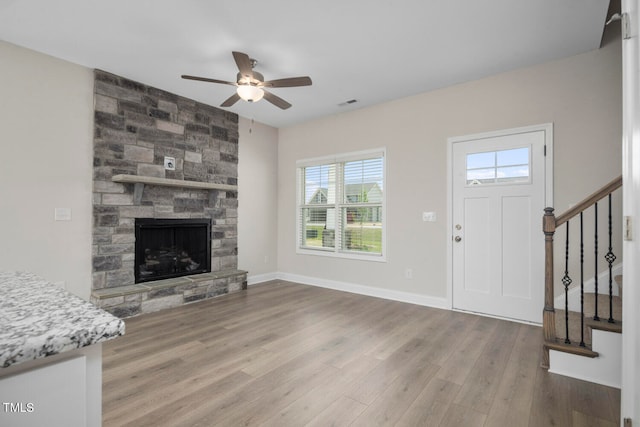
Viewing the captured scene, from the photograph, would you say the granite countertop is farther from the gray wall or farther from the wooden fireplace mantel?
the gray wall

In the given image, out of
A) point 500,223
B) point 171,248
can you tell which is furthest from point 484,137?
point 171,248

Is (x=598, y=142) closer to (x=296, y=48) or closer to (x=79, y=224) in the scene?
(x=296, y=48)

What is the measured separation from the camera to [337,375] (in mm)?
2348

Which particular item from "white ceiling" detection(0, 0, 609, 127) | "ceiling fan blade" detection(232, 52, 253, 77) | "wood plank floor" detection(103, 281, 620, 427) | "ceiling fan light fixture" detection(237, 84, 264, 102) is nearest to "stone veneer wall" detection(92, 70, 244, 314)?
"white ceiling" detection(0, 0, 609, 127)

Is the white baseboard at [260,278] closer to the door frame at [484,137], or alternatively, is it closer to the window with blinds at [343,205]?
the window with blinds at [343,205]

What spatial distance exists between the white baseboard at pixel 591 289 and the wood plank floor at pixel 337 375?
1.29 ft

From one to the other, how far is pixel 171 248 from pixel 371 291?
9.44 feet

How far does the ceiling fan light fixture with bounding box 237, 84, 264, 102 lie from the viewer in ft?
10.2

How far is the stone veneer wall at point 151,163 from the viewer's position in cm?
369

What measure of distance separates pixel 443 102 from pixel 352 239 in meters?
2.30

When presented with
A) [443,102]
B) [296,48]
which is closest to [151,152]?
[296,48]

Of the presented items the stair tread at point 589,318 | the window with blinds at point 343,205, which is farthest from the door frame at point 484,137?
the window with blinds at point 343,205

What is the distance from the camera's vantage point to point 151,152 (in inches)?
161

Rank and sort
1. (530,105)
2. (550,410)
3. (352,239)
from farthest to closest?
(352,239) → (530,105) → (550,410)
